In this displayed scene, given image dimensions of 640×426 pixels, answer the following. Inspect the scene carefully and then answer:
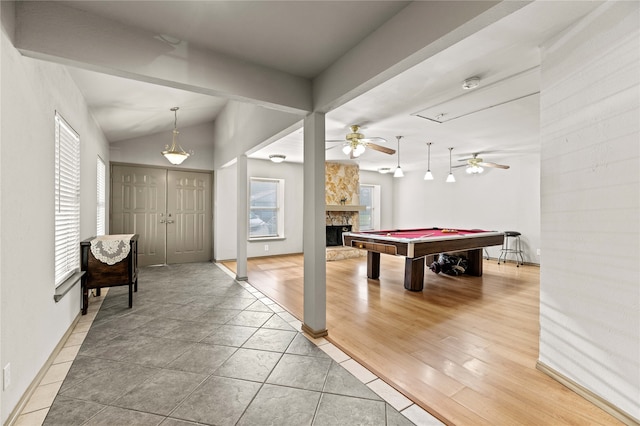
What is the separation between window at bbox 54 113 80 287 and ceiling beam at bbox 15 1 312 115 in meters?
1.00

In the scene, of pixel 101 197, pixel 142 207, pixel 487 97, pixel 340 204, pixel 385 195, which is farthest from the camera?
pixel 385 195

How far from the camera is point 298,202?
785 centimetres

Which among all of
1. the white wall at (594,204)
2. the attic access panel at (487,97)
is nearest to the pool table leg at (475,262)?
the attic access panel at (487,97)

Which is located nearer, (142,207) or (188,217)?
(142,207)

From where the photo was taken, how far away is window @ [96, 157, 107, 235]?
179 inches

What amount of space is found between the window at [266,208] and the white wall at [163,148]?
4.09 ft

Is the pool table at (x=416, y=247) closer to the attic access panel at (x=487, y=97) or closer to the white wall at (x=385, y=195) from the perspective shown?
the attic access panel at (x=487, y=97)

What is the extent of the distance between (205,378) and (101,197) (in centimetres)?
415

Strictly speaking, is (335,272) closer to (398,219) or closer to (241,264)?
(241,264)

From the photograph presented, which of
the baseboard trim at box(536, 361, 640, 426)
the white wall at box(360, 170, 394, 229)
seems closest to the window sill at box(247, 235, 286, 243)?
the white wall at box(360, 170, 394, 229)

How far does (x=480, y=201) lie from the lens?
7.47 m

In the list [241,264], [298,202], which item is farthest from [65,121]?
[298,202]

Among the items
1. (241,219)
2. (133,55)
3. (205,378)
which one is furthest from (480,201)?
(133,55)

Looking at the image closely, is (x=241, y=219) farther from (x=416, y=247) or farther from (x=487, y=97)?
(x=487, y=97)
